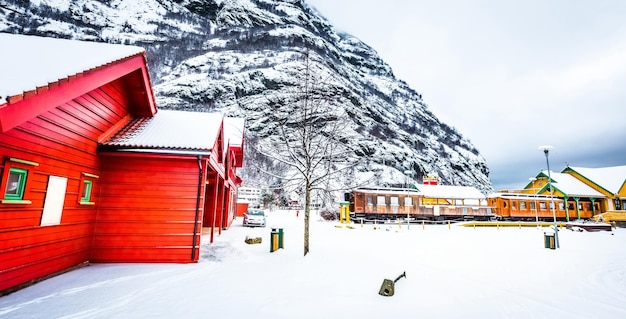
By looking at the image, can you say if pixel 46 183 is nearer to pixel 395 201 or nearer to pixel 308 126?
pixel 308 126

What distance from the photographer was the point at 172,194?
309 inches

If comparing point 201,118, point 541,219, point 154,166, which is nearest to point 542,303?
point 154,166

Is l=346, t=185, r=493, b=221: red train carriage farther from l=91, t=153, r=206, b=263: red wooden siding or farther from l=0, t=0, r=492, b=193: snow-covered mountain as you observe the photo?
l=0, t=0, r=492, b=193: snow-covered mountain

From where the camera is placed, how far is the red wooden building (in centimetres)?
474

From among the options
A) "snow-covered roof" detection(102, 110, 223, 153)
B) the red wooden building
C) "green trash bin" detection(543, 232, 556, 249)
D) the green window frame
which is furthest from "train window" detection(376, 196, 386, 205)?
the green window frame

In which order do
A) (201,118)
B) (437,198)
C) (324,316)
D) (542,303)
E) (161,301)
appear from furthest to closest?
(437,198), (201,118), (542,303), (161,301), (324,316)

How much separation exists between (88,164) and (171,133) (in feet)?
7.68

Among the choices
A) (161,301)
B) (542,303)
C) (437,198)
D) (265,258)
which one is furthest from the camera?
(437,198)

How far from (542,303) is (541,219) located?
137 ft

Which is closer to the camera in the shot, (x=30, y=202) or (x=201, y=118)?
(x=30, y=202)

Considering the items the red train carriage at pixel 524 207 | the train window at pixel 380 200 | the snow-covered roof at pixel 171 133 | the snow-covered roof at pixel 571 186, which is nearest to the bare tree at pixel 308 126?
the snow-covered roof at pixel 171 133

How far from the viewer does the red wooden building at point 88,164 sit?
474cm

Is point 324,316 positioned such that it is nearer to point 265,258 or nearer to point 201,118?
point 265,258

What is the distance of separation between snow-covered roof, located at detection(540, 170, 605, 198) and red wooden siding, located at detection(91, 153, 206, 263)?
167 ft
